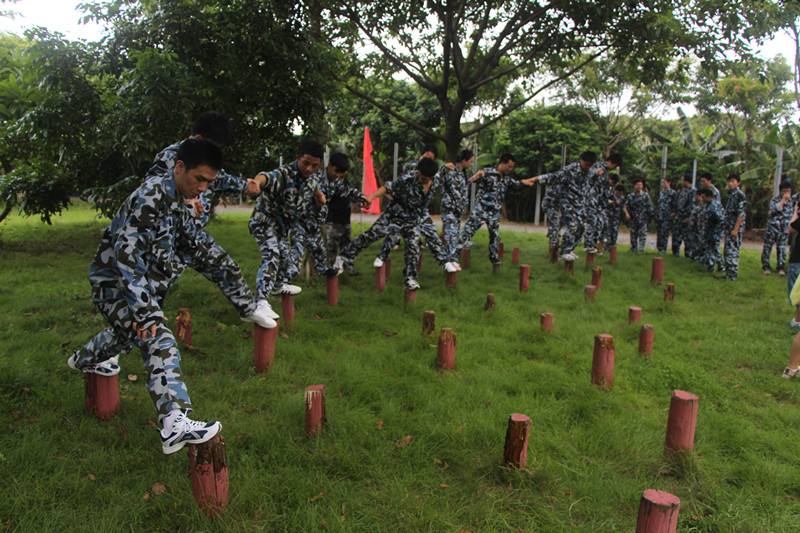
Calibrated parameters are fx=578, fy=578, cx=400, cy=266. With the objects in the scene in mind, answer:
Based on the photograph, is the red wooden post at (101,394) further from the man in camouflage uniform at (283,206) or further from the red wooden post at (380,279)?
the red wooden post at (380,279)

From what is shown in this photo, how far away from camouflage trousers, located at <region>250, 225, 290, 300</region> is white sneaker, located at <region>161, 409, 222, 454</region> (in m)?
2.54

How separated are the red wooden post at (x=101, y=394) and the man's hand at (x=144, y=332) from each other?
2.98 ft

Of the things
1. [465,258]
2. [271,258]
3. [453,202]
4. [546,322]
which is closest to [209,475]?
[271,258]

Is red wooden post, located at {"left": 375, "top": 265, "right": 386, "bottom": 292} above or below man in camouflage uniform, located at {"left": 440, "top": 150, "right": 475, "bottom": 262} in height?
below

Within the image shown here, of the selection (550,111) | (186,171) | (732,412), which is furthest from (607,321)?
(550,111)

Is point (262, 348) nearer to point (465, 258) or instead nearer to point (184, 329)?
point (184, 329)

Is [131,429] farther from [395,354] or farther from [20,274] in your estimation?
[20,274]

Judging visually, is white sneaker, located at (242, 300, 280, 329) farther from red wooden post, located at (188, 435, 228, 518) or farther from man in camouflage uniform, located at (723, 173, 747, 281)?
man in camouflage uniform, located at (723, 173, 747, 281)

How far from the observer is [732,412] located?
14.8 feet

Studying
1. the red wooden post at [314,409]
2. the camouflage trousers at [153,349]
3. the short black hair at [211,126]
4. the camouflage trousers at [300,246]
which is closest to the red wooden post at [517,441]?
the red wooden post at [314,409]

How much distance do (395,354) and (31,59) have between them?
5.92 m

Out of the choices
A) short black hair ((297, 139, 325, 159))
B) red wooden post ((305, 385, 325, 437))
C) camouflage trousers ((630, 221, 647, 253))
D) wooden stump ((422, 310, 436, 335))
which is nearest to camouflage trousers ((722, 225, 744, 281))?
camouflage trousers ((630, 221, 647, 253))

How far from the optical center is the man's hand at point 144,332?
10.2 feet

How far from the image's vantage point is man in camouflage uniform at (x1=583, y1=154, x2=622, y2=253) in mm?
10866
